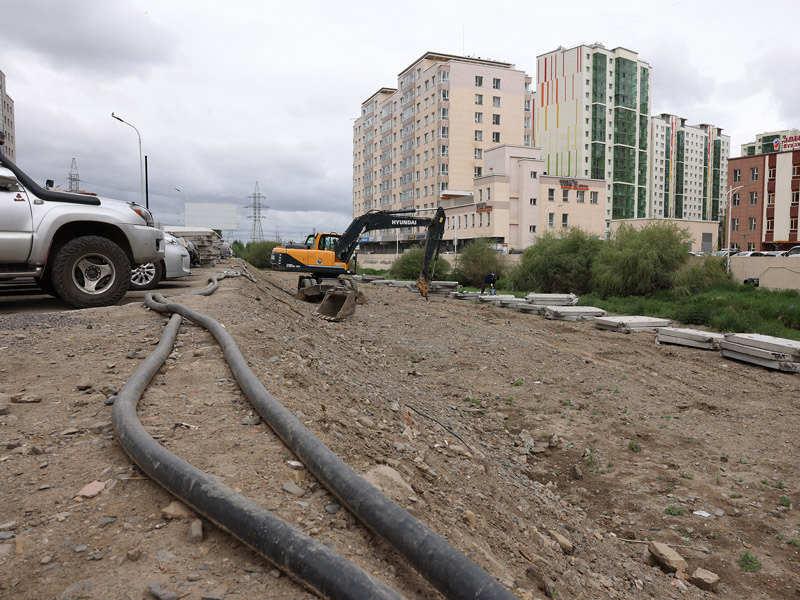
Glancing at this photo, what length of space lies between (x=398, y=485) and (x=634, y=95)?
100m

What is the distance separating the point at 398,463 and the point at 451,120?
64.1m

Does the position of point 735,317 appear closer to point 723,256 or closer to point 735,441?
point 723,256

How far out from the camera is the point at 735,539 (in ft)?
15.6

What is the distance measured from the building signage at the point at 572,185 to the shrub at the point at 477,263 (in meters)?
28.8

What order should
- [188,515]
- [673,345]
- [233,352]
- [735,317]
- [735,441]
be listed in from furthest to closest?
1. [735,317]
2. [673,345]
3. [735,441]
4. [233,352]
5. [188,515]

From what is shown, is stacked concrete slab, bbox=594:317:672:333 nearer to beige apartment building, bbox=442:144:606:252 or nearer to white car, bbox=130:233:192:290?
white car, bbox=130:233:192:290

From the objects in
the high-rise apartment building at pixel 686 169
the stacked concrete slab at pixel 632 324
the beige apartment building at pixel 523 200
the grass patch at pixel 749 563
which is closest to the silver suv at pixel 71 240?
the grass patch at pixel 749 563

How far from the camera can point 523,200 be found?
185 feet

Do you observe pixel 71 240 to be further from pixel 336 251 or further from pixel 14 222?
pixel 336 251

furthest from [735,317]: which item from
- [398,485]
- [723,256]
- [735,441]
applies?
[398,485]

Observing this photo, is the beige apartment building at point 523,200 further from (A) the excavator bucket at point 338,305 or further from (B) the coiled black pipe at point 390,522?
(B) the coiled black pipe at point 390,522

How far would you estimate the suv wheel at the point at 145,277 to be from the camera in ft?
37.5

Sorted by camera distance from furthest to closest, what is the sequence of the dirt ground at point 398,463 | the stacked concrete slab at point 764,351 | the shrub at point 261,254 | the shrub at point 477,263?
1. the shrub at point 261,254
2. the shrub at point 477,263
3. the stacked concrete slab at point 764,351
4. the dirt ground at point 398,463

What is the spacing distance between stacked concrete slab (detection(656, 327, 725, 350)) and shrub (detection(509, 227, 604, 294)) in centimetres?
1299
